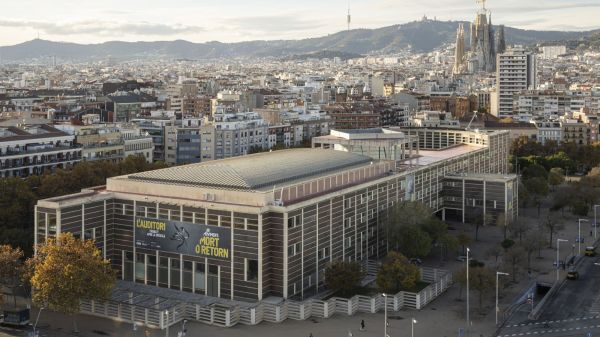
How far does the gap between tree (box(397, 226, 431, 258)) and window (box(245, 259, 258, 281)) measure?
12.1m

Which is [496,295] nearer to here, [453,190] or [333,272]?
[333,272]

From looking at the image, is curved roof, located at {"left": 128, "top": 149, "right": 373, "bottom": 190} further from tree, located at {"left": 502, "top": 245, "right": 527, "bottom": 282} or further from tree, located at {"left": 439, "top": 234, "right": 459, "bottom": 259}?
tree, located at {"left": 502, "top": 245, "right": 527, "bottom": 282}

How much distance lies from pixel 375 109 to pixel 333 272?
9455 cm

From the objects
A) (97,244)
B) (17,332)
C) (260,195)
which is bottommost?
(17,332)

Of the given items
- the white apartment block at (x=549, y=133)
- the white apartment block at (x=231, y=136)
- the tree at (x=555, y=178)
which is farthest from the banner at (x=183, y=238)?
the white apartment block at (x=549, y=133)

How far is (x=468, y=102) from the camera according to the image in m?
170

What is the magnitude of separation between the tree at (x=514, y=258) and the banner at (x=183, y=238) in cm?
1705

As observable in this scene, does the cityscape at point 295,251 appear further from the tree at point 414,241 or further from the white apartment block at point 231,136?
the white apartment block at point 231,136

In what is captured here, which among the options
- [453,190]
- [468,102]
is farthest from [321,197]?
[468,102]

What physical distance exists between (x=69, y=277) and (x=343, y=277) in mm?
13699

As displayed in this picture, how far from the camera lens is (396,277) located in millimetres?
46469

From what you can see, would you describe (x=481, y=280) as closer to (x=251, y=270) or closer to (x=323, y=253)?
(x=323, y=253)

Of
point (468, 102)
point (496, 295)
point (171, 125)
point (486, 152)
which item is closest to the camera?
point (496, 295)

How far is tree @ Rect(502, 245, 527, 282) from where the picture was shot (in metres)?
51.5
